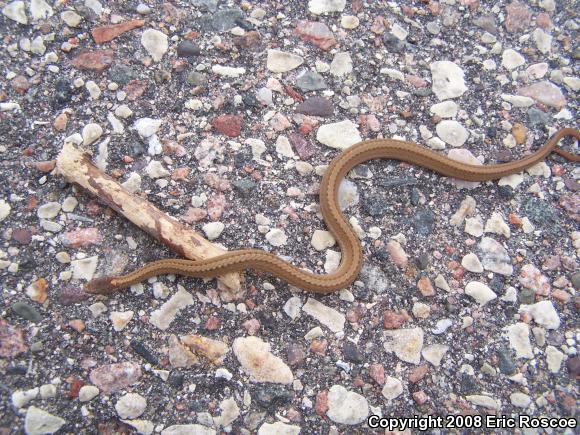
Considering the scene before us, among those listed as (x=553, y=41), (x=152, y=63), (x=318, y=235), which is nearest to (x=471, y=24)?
(x=553, y=41)

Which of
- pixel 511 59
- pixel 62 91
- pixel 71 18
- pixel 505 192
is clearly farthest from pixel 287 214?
pixel 511 59

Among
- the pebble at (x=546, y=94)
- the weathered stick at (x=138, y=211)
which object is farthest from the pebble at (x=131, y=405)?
the pebble at (x=546, y=94)

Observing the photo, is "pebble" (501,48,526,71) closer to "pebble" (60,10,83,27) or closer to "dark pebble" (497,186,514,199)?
"dark pebble" (497,186,514,199)

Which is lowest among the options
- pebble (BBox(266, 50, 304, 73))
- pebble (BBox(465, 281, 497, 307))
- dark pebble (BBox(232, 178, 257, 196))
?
pebble (BBox(465, 281, 497, 307))

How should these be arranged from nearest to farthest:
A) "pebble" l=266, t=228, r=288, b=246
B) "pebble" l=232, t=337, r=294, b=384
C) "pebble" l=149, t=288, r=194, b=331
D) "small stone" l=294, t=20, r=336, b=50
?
"pebble" l=232, t=337, r=294, b=384 < "pebble" l=149, t=288, r=194, b=331 < "pebble" l=266, t=228, r=288, b=246 < "small stone" l=294, t=20, r=336, b=50

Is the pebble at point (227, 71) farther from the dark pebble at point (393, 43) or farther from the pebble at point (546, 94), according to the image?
the pebble at point (546, 94)

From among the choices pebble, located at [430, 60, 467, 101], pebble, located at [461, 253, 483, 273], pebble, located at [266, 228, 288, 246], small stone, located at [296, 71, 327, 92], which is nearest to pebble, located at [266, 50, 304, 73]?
small stone, located at [296, 71, 327, 92]

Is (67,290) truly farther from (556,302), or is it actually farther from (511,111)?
(511,111)
